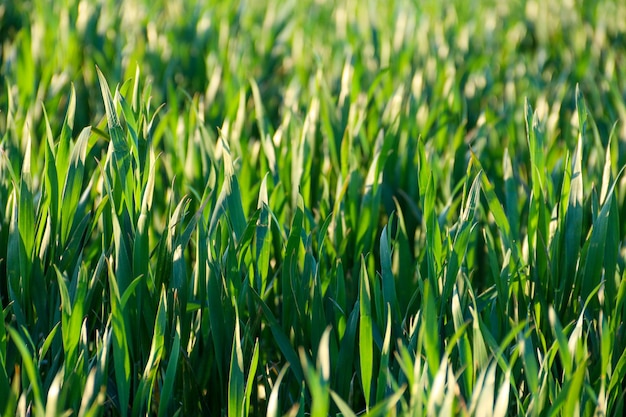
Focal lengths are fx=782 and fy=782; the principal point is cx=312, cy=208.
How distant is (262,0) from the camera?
287cm

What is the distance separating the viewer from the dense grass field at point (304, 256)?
0.85 meters

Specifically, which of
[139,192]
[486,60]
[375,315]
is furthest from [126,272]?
[486,60]

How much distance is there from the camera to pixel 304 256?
3.58ft

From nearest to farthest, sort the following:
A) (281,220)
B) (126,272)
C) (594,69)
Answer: (126,272) → (281,220) → (594,69)

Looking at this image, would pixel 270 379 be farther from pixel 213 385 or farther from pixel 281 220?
pixel 281 220

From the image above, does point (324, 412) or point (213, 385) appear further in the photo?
point (213, 385)

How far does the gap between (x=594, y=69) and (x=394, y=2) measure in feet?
2.76

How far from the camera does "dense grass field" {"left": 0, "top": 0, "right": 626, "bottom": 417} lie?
2.79 feet

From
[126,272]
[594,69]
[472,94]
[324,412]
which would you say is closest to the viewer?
[324,412]

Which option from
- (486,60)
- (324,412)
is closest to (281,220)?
(324,412)

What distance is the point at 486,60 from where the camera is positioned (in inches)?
84.7

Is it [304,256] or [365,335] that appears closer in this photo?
[365,335]

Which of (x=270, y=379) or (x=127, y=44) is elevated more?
(x=127, y=44)

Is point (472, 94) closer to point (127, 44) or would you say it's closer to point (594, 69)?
point (594, 69)
